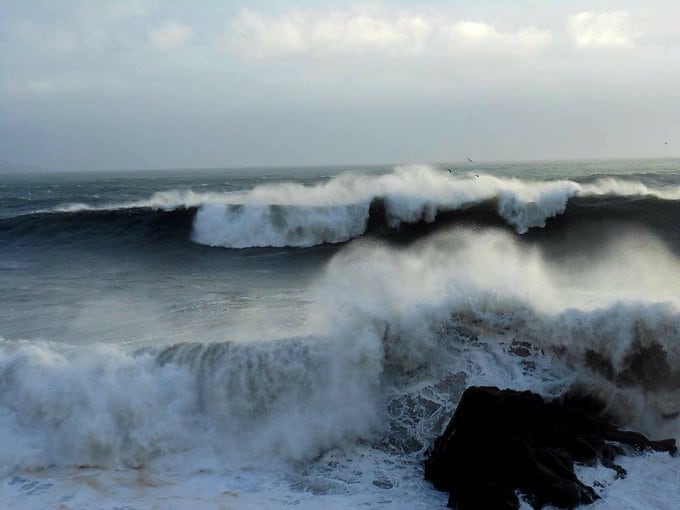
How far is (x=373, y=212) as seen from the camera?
63.5 ft

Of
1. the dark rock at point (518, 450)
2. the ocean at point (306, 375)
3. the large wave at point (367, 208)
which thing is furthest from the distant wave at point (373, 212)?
the dark rock at point (518, 450)

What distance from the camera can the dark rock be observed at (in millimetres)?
5215

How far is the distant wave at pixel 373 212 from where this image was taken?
18.6 metres

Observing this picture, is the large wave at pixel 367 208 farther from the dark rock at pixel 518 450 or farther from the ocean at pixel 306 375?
the dark rock at pixel 518 450

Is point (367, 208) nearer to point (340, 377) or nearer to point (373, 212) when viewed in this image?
point (373, 212)

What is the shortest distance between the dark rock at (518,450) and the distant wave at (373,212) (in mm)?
12105

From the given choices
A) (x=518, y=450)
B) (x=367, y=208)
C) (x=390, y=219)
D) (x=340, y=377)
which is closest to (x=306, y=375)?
(x=340, y=377)

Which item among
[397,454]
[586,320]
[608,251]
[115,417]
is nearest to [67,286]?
[115,417]

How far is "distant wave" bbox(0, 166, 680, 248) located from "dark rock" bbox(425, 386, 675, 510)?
12.1 m

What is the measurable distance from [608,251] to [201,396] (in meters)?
11.9

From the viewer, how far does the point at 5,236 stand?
20.0 m

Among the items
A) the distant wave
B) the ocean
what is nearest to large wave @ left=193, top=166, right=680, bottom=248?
the distant wave

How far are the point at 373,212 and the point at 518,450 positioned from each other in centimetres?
1430

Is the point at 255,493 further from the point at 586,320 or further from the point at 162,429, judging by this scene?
the point at 586,320
